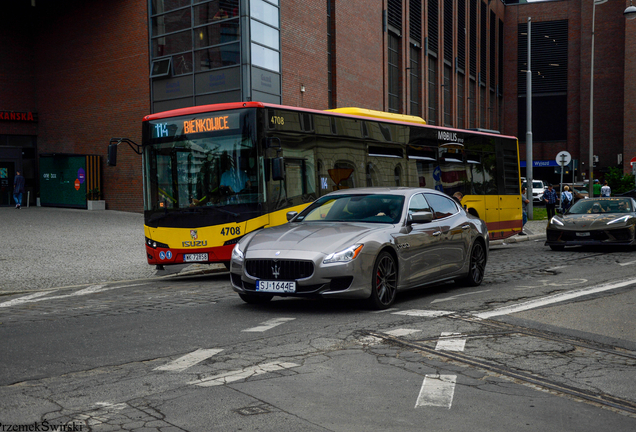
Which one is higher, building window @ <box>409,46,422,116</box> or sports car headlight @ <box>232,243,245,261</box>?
building window @ <box>409,46,422,116</box>

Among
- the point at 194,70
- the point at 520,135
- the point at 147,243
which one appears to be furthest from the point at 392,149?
the point at 520,135

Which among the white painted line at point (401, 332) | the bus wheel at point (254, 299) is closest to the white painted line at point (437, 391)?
the white painted line at point (401, 332)

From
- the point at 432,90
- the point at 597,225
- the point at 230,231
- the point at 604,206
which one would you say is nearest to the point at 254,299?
the point at 230,231

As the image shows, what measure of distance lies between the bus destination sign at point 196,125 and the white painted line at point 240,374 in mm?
7075

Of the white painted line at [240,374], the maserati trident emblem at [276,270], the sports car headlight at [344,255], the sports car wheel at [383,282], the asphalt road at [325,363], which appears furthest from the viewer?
the sports car wheel at [383,282]

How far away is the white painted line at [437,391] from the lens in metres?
4.35

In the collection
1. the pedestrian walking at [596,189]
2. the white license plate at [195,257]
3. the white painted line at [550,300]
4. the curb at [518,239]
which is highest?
the pedestrian walking at [596,189]

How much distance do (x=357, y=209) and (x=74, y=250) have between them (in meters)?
10.4

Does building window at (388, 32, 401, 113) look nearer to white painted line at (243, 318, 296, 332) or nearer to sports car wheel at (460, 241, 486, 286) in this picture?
sports car wheel at (460, 241, 486, 286)

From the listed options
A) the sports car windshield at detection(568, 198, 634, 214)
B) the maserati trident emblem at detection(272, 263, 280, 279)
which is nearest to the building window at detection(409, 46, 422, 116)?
the sports car windshield at detection(568, 198, 634, 214)

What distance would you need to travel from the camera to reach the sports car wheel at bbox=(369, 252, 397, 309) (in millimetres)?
7824

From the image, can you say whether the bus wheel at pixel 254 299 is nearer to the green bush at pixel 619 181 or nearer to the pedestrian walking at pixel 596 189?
the pedestrian walking at pixel 596 189

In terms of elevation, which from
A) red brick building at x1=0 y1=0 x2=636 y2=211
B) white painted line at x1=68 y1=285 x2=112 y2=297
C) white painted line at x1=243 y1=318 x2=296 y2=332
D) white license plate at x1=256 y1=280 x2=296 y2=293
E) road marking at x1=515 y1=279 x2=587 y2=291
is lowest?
white painted line at x1=68 y1=285 x2=112 y2=297

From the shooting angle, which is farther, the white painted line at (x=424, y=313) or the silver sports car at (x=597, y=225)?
the silver sports car at (x=597, y=225)
